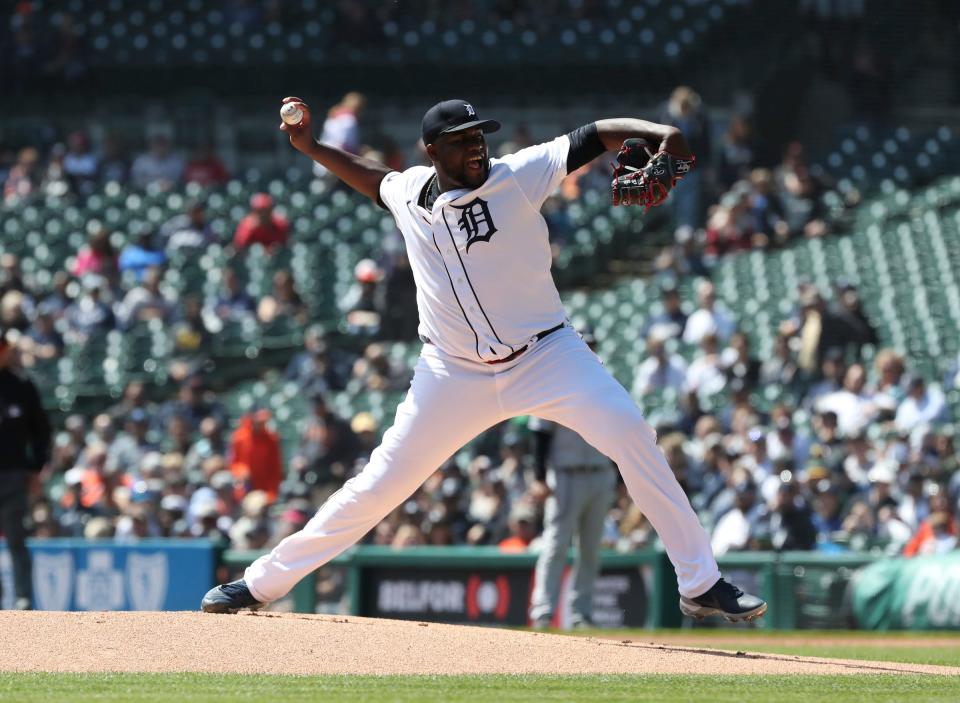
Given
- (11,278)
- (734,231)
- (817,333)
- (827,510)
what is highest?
(734,231)

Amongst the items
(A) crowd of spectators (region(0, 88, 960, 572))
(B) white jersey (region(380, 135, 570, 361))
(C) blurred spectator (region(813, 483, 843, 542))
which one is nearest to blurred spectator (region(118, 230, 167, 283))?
(A) crowd of spectators (region(0, 88, 960, 572))

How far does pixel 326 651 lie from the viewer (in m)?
5.77

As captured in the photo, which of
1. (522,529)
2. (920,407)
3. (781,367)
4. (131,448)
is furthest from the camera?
(131,448)

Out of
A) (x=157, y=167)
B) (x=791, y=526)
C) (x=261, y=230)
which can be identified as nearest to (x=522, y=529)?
(x=791, y=526)

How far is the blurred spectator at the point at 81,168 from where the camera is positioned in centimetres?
1945

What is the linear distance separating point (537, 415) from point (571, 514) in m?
3.33

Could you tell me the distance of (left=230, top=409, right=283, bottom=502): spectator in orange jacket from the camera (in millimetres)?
13172

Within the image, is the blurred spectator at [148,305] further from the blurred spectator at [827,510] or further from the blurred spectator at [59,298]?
the blurred spectator at [827,510]

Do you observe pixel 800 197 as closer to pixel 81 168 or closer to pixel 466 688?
pixel 81 168

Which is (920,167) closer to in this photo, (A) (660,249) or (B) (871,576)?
(A) (660,249)

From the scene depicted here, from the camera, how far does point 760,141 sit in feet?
59.0

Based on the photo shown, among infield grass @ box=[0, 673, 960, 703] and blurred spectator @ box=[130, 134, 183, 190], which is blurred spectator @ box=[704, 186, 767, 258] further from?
infield grass @ box=[0, 673, 960, 703]

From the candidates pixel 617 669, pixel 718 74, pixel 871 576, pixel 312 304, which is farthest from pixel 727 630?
pixel 718 74

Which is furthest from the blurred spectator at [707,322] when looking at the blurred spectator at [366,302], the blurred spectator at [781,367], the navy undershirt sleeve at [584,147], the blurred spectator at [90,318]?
the navy undershirt sleeve at [584,147]
